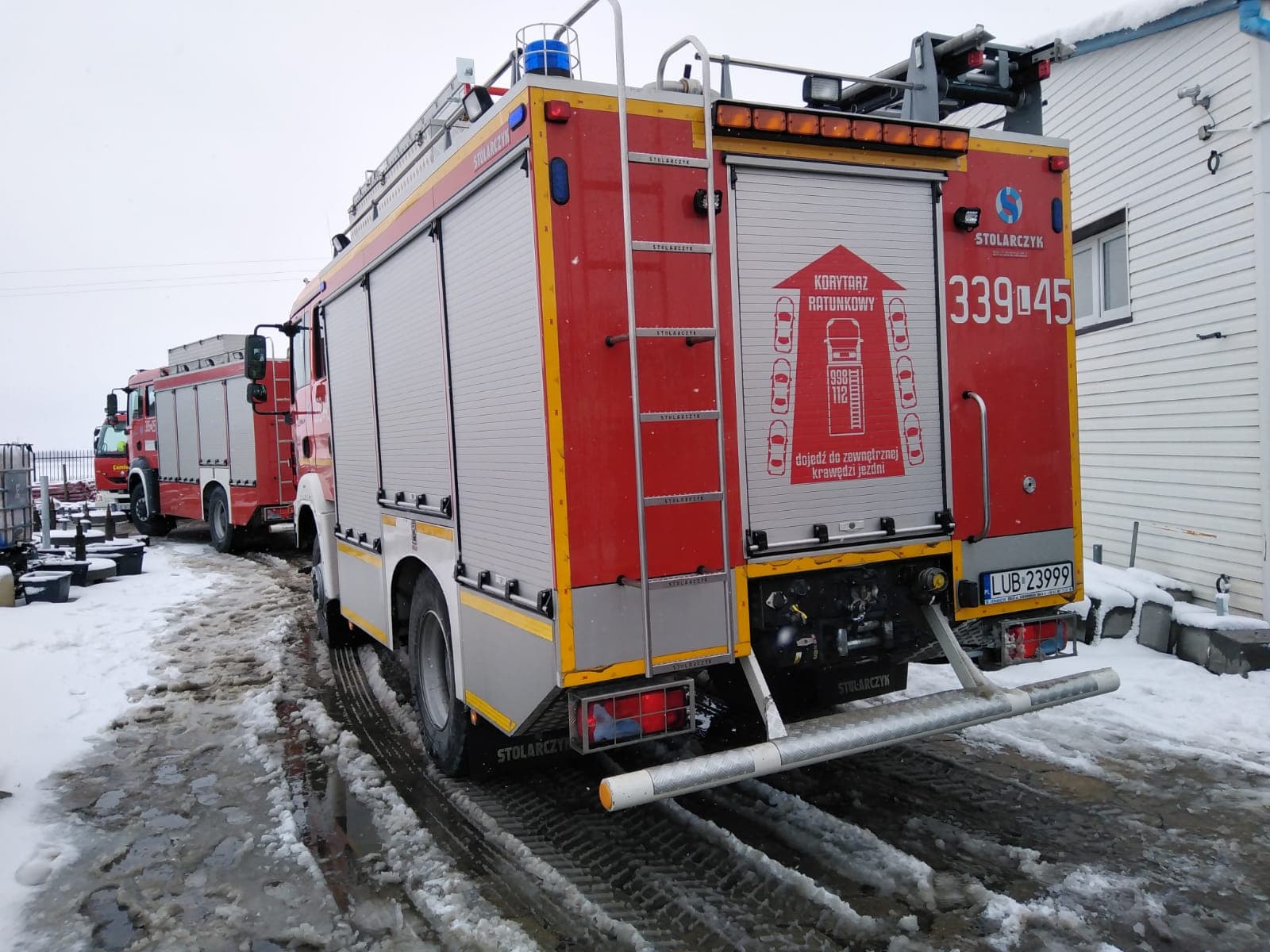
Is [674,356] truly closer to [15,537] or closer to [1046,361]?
[1046,361]

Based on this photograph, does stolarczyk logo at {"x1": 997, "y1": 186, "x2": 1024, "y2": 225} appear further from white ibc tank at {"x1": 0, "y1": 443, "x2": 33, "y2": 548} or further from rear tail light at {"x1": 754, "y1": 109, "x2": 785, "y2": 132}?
white ibc tank at {"x1": 0, "y1": 443, "x2": 33, "y2": 548}

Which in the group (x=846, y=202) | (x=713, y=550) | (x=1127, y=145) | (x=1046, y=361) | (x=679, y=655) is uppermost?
(x=1127, y=145)

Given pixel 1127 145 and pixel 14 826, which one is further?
pixel 1127 145

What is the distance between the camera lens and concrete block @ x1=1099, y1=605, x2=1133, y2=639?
7352mm

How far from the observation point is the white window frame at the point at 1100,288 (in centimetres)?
885

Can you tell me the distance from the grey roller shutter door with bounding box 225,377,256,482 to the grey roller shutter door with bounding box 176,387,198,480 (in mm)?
1645

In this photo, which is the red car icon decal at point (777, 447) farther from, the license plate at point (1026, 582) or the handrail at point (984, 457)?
the license plate at point (1026, 582)

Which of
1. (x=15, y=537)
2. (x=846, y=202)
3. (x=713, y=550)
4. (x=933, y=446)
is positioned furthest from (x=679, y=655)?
(x=15, y=537)

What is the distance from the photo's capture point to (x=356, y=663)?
771 centimetres

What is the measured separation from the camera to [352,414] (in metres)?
6.51

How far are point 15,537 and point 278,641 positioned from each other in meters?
5.10

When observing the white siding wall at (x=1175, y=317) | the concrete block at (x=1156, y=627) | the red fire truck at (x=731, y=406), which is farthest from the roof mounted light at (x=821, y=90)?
the concrete block at (x=1156, y=627)

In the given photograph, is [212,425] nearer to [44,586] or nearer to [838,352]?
Result: [44,586]

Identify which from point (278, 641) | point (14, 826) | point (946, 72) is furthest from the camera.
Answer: point (278, 641)
